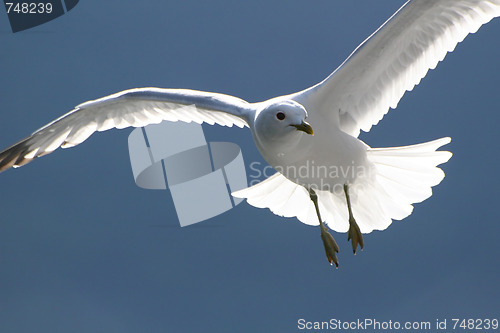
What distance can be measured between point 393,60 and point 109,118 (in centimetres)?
129

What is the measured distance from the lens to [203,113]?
10.8ft

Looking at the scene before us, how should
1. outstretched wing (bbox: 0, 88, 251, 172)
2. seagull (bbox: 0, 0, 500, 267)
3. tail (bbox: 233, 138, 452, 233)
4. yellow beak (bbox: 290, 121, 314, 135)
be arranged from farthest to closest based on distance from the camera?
1. outstretched wing (bbox: 0, 88, 251, 172)
2. tail (bbox: 233, 138, 452, 233)
3. seagull (bbox: 0, 0, 500, 267)
4. yellow beak (bbox: 290, 121, 314, 135)

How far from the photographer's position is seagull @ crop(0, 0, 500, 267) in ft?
8.82

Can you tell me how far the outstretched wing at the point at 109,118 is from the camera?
3186mm

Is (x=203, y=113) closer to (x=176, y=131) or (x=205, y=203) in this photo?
(x=176, y=131)

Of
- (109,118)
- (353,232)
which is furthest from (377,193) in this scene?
(109,118)

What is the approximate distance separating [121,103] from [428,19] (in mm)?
1339

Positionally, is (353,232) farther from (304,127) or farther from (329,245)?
(304,127)

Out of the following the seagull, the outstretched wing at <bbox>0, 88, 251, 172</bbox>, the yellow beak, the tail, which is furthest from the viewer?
the outstretched wing at <bbox>0, 88, 251, 172</bbox>

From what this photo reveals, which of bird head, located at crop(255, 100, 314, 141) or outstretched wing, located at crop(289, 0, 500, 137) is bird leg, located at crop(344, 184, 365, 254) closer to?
outstretched wing, located at crop(289, 0, 500, 137)

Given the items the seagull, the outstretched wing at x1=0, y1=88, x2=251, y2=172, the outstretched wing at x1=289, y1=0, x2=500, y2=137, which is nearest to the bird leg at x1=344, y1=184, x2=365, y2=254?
the seagull

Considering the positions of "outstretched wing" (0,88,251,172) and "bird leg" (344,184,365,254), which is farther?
"outstretched wing" (0,88,251,172)

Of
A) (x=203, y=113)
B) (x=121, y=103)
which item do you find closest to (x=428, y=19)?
(x=203, y=113)

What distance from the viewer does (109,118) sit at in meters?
3.42
